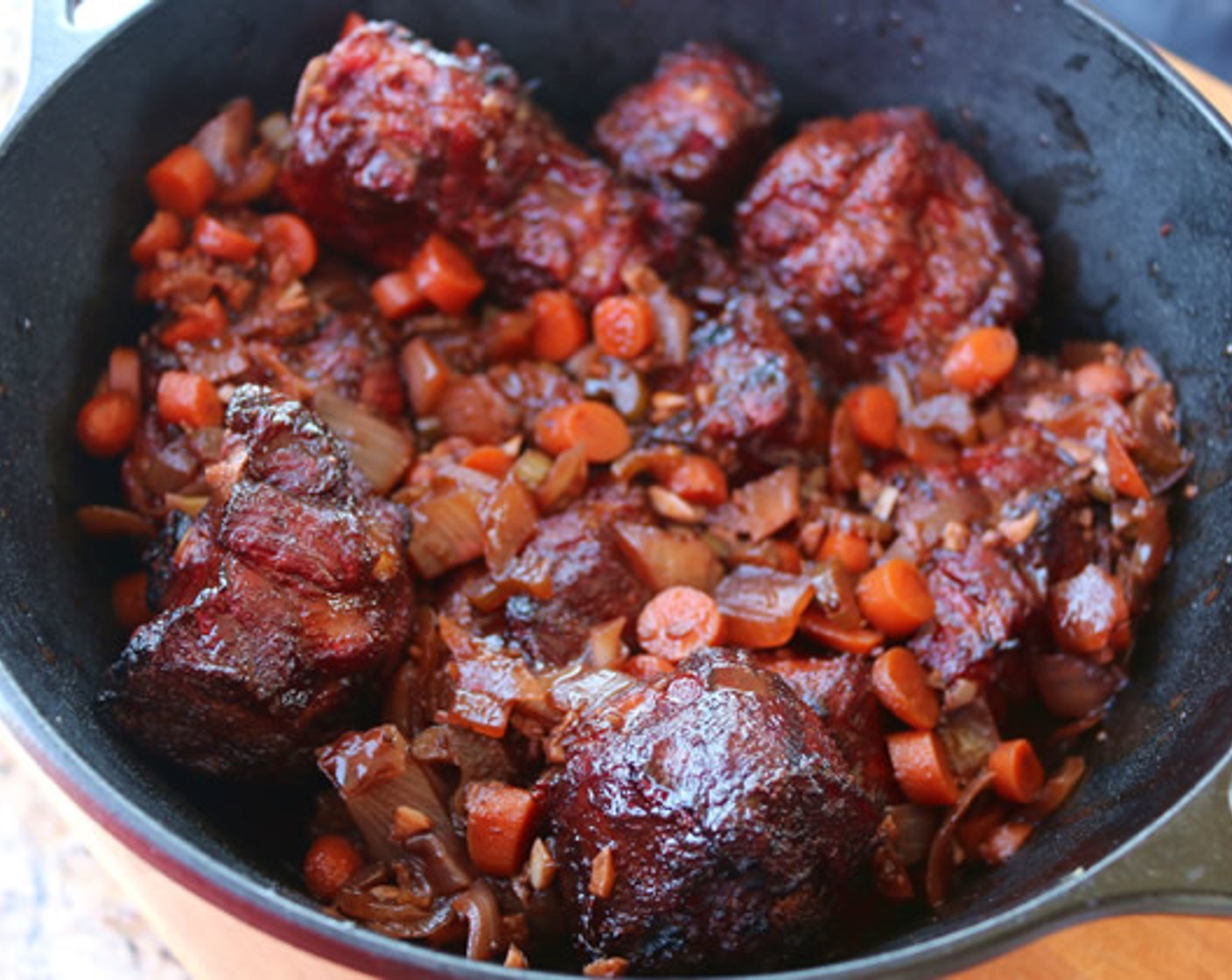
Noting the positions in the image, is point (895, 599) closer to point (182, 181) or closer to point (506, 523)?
point (506, 523)

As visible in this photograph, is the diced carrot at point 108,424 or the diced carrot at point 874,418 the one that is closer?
the diced carrot at point 108,424

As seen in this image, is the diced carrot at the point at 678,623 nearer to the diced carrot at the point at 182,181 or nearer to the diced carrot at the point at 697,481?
the diced carrot at the point at 697,481

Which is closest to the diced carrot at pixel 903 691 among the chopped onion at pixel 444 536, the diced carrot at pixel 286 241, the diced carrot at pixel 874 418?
the diced carrot at pixel 874 418

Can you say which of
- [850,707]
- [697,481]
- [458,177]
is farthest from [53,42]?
[850,707]

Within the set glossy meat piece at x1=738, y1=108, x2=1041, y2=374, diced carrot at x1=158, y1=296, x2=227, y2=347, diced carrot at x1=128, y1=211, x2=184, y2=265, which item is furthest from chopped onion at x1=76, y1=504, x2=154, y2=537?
glossy meat piece at x1=738, y1=108, x2=1041, y2=374

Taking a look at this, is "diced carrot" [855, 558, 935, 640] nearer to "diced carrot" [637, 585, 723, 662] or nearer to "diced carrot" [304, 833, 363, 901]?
"diced carrot" [637, 585, 723, 662]

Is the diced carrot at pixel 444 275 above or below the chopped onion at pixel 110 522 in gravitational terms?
above

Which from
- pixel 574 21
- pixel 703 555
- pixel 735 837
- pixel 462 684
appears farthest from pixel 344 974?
pixel 574 21
